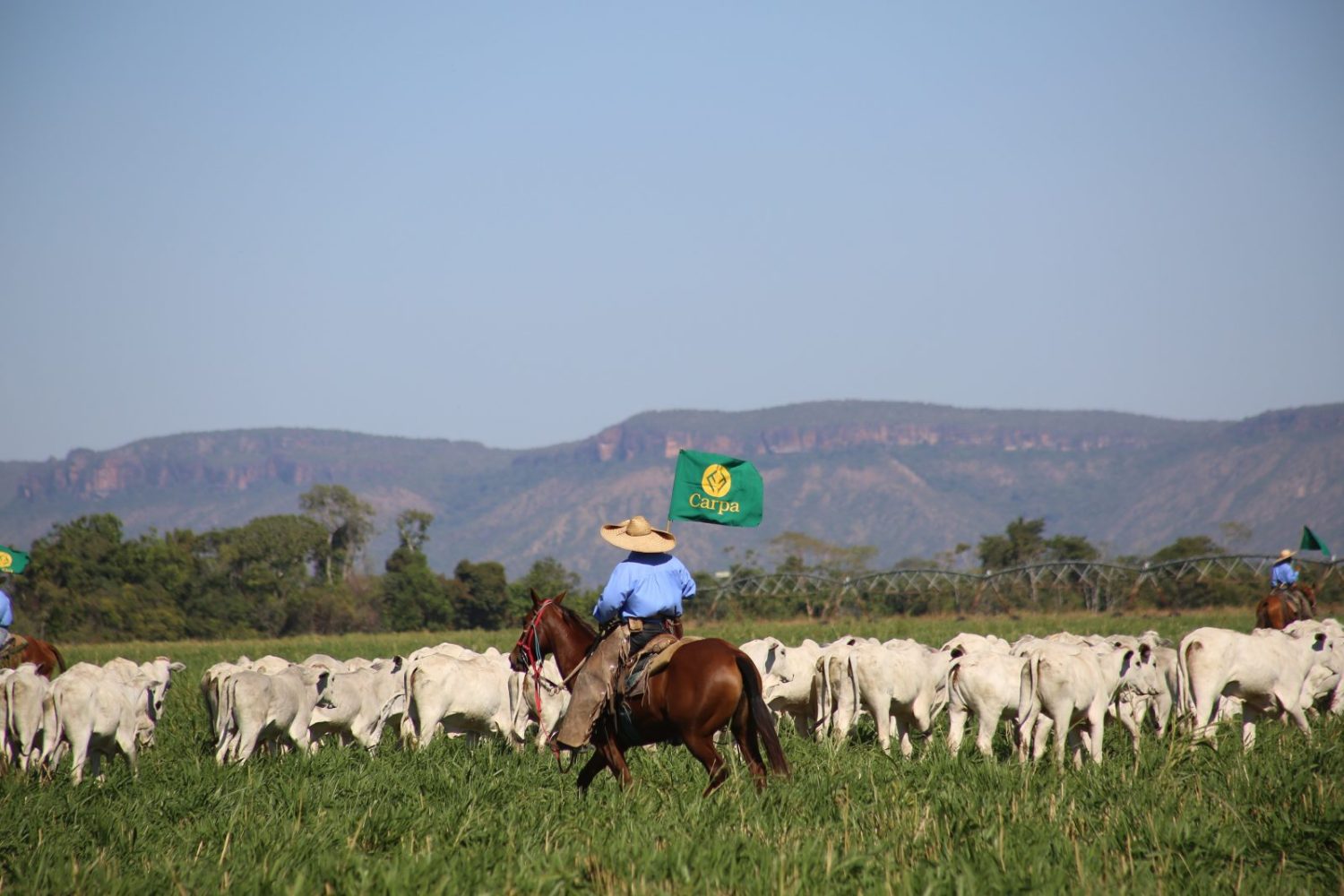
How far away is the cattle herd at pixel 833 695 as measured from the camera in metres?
14.4

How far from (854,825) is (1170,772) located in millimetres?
3870

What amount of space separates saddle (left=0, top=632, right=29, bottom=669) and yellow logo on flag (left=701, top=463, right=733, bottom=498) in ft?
39.4

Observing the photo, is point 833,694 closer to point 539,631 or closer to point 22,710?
point 539,631

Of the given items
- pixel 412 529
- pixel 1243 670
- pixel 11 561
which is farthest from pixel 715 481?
pixel 412 529

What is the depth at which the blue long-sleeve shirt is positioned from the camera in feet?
39.5

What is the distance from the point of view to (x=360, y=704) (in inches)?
689

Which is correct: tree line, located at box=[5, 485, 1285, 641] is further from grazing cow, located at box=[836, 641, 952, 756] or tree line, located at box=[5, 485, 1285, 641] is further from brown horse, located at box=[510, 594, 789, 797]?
brown horse, located at box=[510, 594, 789, 797]

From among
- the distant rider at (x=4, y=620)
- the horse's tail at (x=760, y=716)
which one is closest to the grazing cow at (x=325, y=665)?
the distant rider at (x=4, y=620)

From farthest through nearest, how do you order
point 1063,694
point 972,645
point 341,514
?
point 341,514 → point 972,645 → point 1063,694

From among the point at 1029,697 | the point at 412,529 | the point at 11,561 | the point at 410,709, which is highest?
the point at 412,529

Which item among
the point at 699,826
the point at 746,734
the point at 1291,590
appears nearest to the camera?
the point at 699,826

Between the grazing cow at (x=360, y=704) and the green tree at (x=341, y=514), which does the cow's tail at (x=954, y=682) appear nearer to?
the grazing cow at (x=360, y=704)

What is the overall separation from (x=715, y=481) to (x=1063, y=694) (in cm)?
416

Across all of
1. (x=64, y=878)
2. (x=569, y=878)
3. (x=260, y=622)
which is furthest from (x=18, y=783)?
(x=260, y=622)
